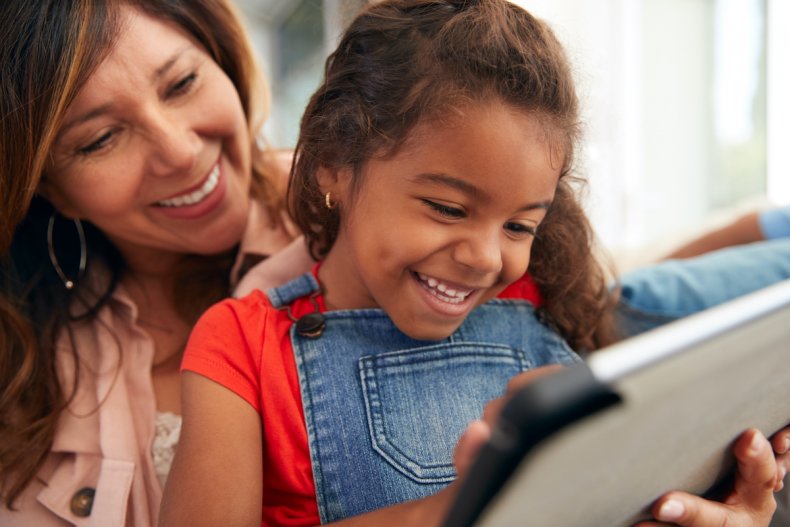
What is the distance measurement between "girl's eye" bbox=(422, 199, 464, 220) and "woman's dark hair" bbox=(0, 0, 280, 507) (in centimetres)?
55

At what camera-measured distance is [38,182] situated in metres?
0.98

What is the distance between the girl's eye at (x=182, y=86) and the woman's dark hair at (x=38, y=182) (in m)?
0.09

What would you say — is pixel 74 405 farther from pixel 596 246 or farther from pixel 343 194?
pixel 596 246

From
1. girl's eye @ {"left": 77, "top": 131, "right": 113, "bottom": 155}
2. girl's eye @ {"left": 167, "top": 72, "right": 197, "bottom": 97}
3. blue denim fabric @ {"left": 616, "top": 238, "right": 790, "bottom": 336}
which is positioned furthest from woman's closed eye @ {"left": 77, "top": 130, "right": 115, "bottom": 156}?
blue denim fabric @ {"left": 616, "top": 238, "right": 790, "bottom": 336}

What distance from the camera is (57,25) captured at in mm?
899

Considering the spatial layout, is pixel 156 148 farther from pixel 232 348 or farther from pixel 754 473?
pixel 754 473

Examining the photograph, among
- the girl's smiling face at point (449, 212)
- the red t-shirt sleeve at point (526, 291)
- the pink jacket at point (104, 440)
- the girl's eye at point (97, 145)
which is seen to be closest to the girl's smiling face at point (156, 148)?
the girl's eye at point (97, 145)

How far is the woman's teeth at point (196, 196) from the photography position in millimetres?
1052

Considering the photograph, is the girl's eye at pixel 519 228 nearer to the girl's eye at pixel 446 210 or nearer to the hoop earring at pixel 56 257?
the girl's eye at pixel 446 210

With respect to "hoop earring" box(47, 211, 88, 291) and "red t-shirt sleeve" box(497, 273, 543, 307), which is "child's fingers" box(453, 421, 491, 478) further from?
"hoop earring" box(47, 211, 88, 291)

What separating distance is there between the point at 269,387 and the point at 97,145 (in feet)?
1.59

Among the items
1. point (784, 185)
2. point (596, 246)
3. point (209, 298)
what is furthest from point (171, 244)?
point (784, 185)

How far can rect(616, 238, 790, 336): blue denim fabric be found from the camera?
1169mm

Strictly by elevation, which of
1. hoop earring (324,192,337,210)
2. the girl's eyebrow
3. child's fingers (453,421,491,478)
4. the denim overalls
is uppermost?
the girl's eyebrow
